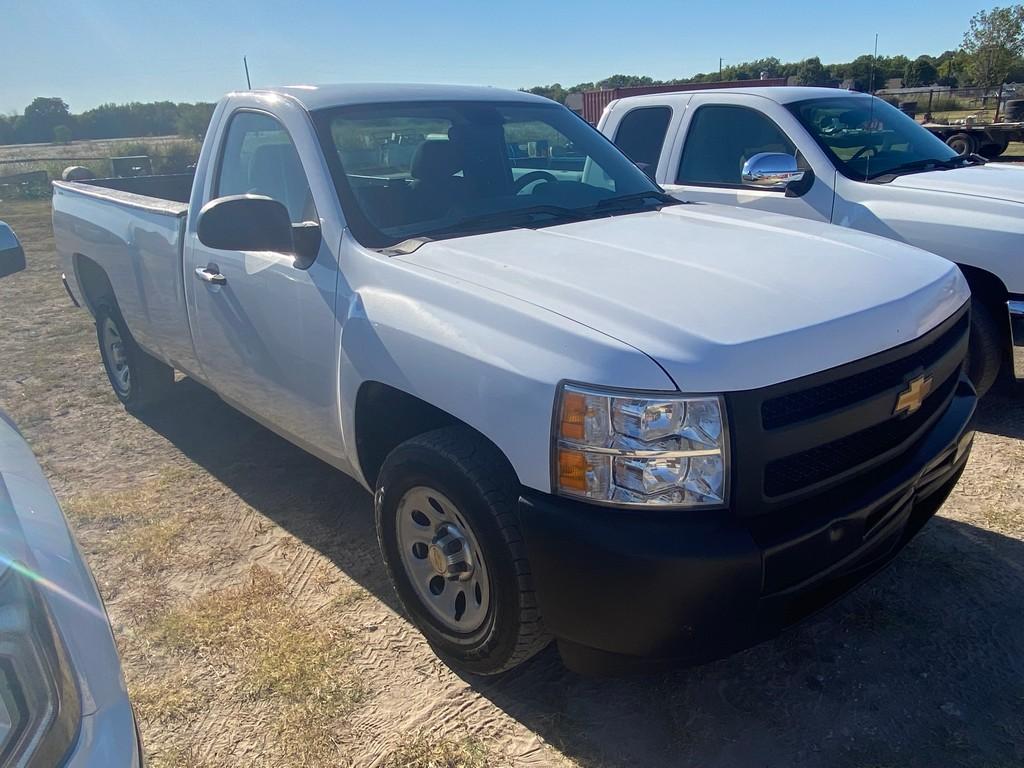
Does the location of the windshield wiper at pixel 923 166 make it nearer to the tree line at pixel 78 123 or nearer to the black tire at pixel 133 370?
the black tire at pixel 133 370

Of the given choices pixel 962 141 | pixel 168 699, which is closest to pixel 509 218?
pixel 168 699

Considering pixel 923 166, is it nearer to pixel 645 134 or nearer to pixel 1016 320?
pixel 1016 320

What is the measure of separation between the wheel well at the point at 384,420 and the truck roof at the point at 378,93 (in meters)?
1.27

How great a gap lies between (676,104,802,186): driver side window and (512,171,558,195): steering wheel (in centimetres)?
228

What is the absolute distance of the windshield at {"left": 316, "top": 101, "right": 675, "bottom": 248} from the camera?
3.13m

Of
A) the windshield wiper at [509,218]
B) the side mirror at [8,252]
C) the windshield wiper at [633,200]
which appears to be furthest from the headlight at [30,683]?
the windshield wiper at [633,200]

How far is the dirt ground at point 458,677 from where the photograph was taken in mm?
2453

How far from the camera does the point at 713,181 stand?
18.4 feet

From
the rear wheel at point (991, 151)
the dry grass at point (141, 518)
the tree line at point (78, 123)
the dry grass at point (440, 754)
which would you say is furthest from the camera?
the tree line at point (78, 123)

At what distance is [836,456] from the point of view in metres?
2.29

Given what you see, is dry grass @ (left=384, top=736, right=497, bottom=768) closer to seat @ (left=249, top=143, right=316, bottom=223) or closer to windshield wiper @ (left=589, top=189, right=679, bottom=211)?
seat @ (left=249, top=143, right=316, bottom=223)

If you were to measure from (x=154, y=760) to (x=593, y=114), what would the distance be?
22733mm

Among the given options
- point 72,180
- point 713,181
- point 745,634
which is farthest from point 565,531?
point 72,180

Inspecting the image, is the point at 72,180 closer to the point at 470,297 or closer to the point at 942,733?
the point at 470,297
